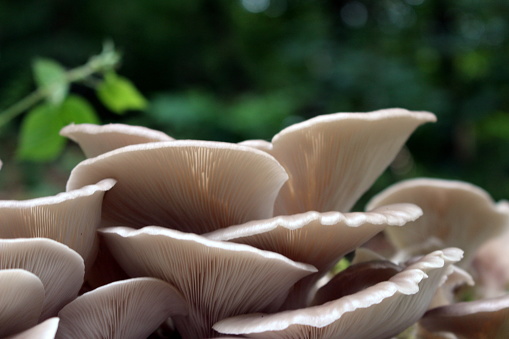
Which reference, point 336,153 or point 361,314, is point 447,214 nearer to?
point 336,153

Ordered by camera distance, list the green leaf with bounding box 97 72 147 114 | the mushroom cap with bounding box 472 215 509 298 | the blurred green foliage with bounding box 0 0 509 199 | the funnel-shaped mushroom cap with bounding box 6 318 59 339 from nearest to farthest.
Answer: the funnel-shaped mushroom cap with bounding box 6 318 59 339, the mushroom cap with bounding box 472 215 509 298, the green leaf with bounding box 97 72 147 114, the blurred green foliage with bounding box 0 0 509 199

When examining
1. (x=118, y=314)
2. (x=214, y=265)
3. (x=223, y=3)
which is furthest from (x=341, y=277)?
(x=223, y=3)

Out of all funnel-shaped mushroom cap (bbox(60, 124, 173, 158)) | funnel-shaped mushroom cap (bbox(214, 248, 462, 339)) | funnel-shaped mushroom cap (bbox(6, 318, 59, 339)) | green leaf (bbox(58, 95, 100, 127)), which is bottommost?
funnel-shaped mushroom cap (bbox(214, 248, 462, 339))

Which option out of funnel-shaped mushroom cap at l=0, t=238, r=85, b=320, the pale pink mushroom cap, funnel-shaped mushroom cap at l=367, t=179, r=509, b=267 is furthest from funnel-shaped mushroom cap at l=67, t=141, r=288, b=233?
the pale pink mushroom cap

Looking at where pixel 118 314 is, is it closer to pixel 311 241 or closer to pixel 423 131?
pixel 311 241

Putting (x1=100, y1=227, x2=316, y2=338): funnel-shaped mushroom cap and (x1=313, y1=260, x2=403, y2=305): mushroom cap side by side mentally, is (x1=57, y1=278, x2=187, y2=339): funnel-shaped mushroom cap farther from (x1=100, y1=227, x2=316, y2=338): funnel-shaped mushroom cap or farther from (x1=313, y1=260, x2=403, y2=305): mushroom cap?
(x1=313, y1=260, x2=403, y2=305): mushroom cap

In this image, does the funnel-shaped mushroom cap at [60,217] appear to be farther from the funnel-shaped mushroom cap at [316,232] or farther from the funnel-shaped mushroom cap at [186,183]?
the funnel-shaped mushroom cap at [316,232]
